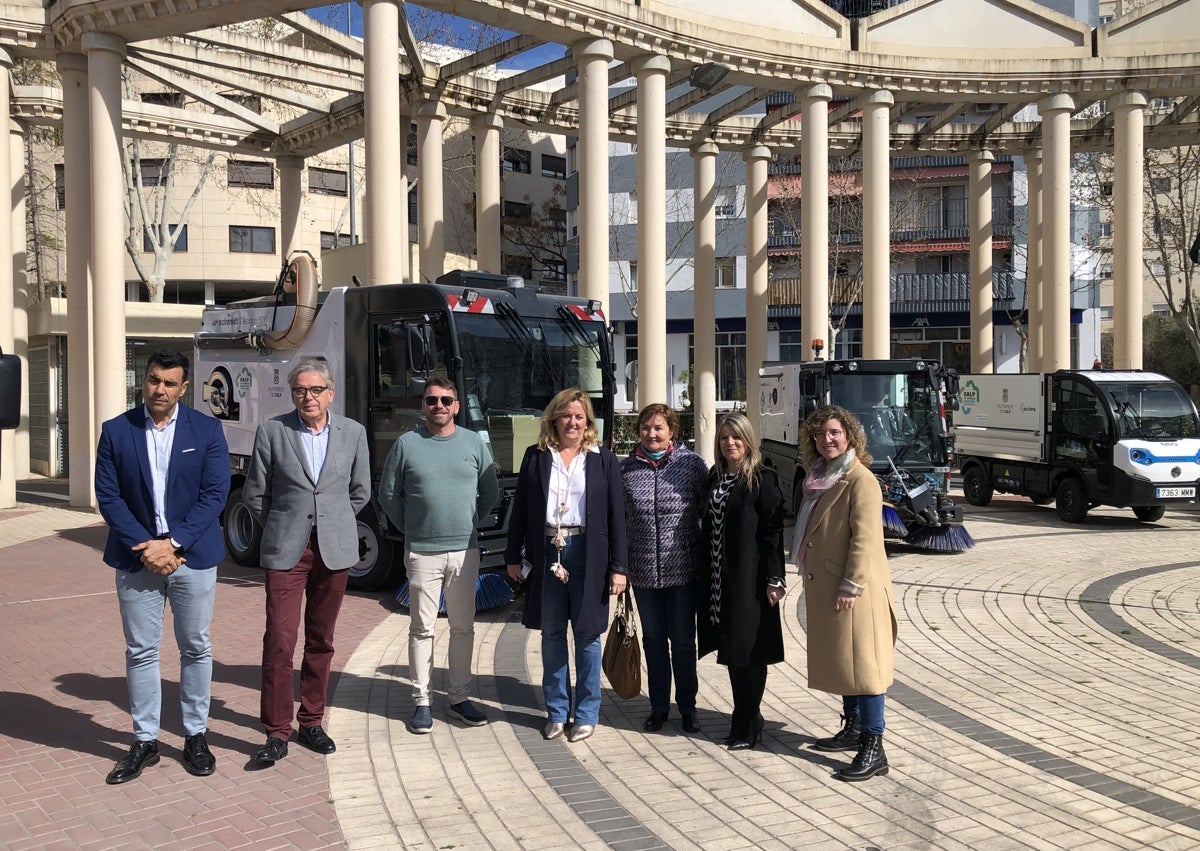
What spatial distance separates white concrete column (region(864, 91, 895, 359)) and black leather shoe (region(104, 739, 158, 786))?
59.8ft

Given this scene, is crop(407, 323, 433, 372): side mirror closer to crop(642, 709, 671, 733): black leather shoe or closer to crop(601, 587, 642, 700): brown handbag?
crop(601, 587, 642, 700): brown handbag

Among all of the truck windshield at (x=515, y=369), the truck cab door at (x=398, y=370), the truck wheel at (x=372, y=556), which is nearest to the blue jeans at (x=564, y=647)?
the truck windshield at (x=515, y=369)

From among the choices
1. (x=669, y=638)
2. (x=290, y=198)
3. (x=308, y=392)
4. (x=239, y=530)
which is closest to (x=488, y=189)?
(x=290, y=198)

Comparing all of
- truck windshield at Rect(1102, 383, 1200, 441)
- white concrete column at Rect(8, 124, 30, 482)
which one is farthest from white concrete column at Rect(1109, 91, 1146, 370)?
white concrete column at Rect(8, 124, 30, 482)

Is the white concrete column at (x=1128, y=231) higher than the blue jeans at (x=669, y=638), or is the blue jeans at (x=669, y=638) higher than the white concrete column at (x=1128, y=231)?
the white concrete column at (x=1128, y=231)

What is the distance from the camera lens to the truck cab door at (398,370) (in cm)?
973

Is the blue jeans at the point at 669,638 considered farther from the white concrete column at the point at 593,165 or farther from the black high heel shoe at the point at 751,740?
the white concrete column at the point at 593,165

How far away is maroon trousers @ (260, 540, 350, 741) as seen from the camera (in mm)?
5535

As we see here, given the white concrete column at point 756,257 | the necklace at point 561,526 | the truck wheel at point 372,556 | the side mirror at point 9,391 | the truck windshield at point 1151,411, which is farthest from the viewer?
the white concrete column at point 756,257

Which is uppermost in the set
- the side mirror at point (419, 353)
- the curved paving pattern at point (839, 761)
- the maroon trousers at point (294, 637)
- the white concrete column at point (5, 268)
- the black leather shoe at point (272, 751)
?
the white concrete column at point (5, 268)

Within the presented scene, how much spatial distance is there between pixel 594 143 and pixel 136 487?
45.1 ft

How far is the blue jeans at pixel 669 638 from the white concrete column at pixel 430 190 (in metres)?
15.9

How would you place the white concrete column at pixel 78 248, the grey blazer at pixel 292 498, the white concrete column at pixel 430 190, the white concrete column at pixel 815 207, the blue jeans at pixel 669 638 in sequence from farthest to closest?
the white concrete column at pixel 815 207 → the white concrete column at pixel 430 190 → the white concrete column at pixel 78 248 → the blue jeans at pixel 669 638 → the grey blazer at pixel 292 498

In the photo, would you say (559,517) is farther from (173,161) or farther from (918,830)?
(173,161)
